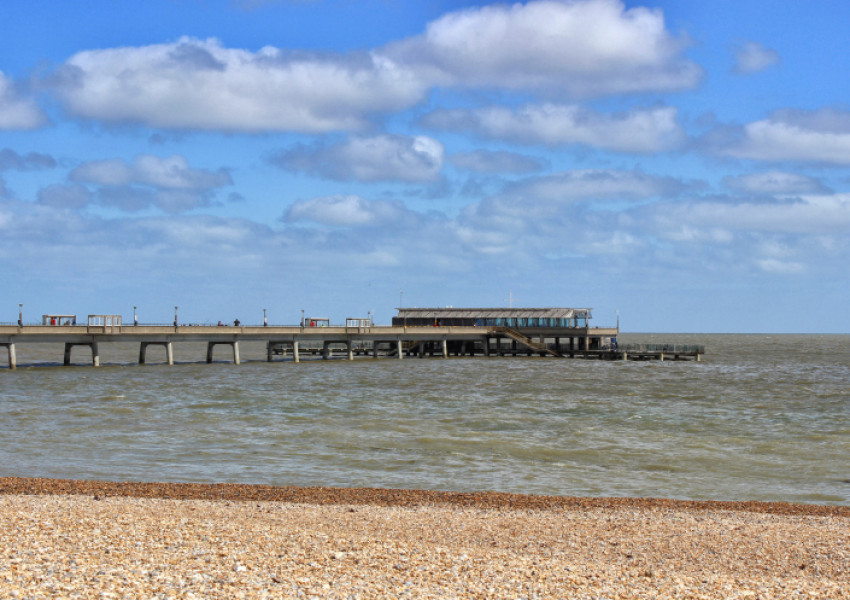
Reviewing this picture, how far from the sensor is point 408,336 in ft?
354

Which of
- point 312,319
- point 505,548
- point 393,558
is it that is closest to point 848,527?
point 505,548

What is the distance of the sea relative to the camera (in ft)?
83.1

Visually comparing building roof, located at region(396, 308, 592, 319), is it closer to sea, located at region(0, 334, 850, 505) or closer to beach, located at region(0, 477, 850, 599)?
sea, located at region(0, 334, 850, 505)

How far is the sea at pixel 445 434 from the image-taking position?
25328mm

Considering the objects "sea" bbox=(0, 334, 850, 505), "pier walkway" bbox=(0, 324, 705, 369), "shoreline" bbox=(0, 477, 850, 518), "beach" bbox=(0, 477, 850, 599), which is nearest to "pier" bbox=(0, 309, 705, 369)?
"pier walkway" bbox=(0, 324, 705, 369)

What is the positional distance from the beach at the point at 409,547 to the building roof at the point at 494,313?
330 feet

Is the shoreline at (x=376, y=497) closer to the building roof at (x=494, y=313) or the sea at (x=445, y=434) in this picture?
the sea at (x=445, y=434)

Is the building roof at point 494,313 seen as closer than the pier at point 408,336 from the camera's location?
No

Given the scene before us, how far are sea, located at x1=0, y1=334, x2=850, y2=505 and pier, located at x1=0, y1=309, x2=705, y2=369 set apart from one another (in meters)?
11.1

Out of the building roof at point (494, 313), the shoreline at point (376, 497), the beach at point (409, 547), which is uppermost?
the building roof at point (494, 313)

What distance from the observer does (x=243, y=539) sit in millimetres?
13375

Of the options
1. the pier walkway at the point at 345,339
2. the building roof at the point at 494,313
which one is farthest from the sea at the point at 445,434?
the building roof at the point at 494,313

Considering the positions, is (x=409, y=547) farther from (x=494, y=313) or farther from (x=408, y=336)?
(x=494, y=313)

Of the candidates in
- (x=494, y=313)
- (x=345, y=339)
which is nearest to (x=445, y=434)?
(x=345, y=339)
